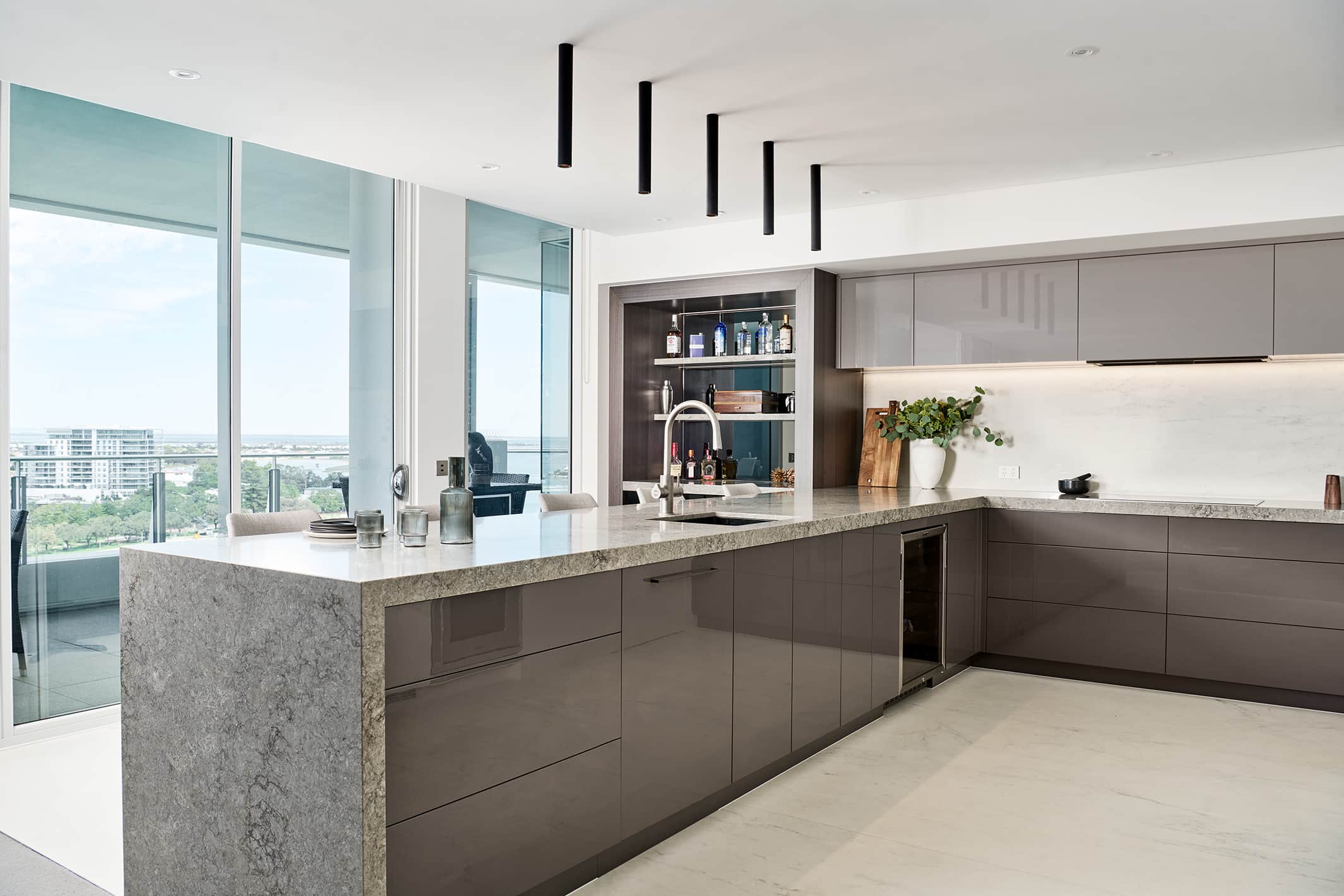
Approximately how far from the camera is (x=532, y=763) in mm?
2059

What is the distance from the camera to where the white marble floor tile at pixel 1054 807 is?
2.42 m

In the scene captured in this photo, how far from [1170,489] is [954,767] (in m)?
2.28

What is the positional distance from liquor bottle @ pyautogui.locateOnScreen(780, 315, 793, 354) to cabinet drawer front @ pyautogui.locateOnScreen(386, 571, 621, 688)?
3.31 m

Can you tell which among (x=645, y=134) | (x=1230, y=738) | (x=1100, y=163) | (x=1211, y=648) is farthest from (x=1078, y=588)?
(x=645, y=134)

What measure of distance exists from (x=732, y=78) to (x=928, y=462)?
2631mm

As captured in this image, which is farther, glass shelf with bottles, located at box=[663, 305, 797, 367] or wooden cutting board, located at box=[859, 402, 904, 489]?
glass shelf with bottles, located at box=[663, 305, 797, 367]

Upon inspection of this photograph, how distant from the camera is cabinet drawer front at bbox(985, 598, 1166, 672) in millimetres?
4215

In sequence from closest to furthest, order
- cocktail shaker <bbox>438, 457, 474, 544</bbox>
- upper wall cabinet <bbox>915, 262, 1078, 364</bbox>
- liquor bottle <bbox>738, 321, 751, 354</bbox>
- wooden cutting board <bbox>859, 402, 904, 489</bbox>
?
cocktail shaker <bbox>438, 457, 474, 544</bbox> → upper wall cabinet <bbox>915, 262, 1078, 364</bbox> → wooden cutting board <bbox>859, 402, 904, 489</bbox> → liquor bottle <bbox>738, 321, 751, 354</bbox>

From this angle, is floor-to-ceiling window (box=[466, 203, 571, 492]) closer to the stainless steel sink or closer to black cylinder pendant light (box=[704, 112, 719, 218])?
black cylinder pendant light (box=[704, 112, 719, 218])

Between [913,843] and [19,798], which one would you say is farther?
[19,798]

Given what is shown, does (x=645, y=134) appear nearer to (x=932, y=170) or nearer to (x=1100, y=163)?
(x=932, y=170)

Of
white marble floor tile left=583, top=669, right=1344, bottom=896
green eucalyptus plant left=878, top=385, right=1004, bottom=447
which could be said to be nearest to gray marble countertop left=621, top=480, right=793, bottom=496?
green eucalyptus plant left=878, top=385, right=1004, bottom=447

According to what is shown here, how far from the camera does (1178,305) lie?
4.33 metres

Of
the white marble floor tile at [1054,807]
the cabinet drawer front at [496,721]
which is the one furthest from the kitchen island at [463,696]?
the white marble floor tile at [1054,807]
